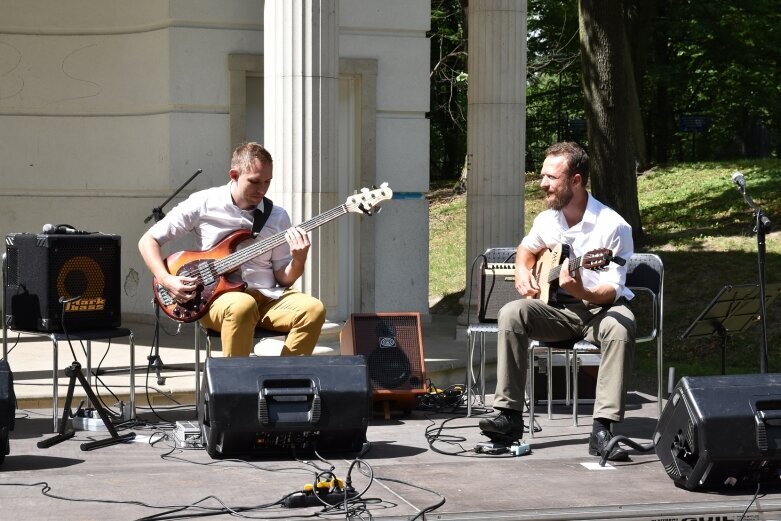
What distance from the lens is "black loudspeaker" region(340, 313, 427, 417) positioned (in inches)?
282

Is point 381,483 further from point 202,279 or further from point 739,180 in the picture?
point 739,180

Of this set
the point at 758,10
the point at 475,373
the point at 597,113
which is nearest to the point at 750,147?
the point at 758,10

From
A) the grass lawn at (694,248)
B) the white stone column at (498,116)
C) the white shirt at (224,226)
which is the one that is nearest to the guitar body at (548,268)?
the white shirt at (224,226)

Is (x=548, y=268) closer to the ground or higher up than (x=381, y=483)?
higher up

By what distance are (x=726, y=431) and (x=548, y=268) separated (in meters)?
1.72

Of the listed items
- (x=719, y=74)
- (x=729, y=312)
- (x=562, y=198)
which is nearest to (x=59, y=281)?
(x=562, y=198)

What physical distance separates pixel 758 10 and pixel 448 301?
9728mm

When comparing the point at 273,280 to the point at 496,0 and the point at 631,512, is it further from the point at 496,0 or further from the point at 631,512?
the point at 496,0

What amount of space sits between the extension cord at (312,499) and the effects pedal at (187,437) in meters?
1.40

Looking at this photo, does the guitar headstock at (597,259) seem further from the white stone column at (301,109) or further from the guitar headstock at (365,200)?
the white stone column at (301,109)

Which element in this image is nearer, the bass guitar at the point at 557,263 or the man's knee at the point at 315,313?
the bass guitar at the point at 557,263

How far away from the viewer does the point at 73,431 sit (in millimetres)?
6430

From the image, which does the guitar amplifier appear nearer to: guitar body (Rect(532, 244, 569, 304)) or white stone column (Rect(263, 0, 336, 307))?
guitar body (Rect(532, 244, 569, 304))

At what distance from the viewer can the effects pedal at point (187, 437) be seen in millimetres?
6184
